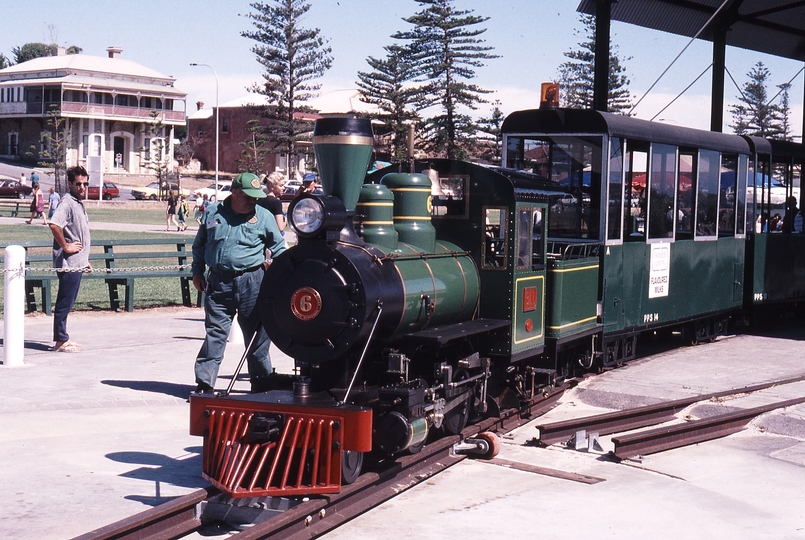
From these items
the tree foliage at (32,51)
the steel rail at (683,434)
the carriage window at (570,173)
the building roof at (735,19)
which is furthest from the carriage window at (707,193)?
the tree foliage at (32,51)

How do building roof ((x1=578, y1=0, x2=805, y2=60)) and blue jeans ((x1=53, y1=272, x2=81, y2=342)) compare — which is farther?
building roof ((x1=578, y1=0, x2=805, y2=60))

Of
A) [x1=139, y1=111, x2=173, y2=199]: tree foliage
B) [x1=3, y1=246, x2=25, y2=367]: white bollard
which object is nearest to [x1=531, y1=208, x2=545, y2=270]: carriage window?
[x1=3, y1=246, x2=25, y2=367]: white bollard

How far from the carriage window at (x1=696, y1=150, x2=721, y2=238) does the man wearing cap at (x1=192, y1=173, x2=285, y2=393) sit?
725 centimetres

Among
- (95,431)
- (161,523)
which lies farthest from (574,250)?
(161,523)

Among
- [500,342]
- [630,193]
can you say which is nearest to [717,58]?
[630,193]

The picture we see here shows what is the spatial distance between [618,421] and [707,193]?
6.03 meters

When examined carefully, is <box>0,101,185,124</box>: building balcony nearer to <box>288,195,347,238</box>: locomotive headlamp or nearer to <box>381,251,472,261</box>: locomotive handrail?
<box>381,251,472,261</box>: locomotive handrail

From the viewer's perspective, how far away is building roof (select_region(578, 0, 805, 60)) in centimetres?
1833

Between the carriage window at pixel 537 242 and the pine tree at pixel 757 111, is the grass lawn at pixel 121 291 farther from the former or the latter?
the pine tree at pixel 757 111

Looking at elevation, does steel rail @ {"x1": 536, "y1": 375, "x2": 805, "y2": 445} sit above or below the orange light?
below

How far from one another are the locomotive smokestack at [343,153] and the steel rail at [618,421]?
2.66 metres

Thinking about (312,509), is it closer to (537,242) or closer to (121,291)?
(537,242)

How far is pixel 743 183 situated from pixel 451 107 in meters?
A: 40.3

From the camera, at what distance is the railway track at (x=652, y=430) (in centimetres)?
793
